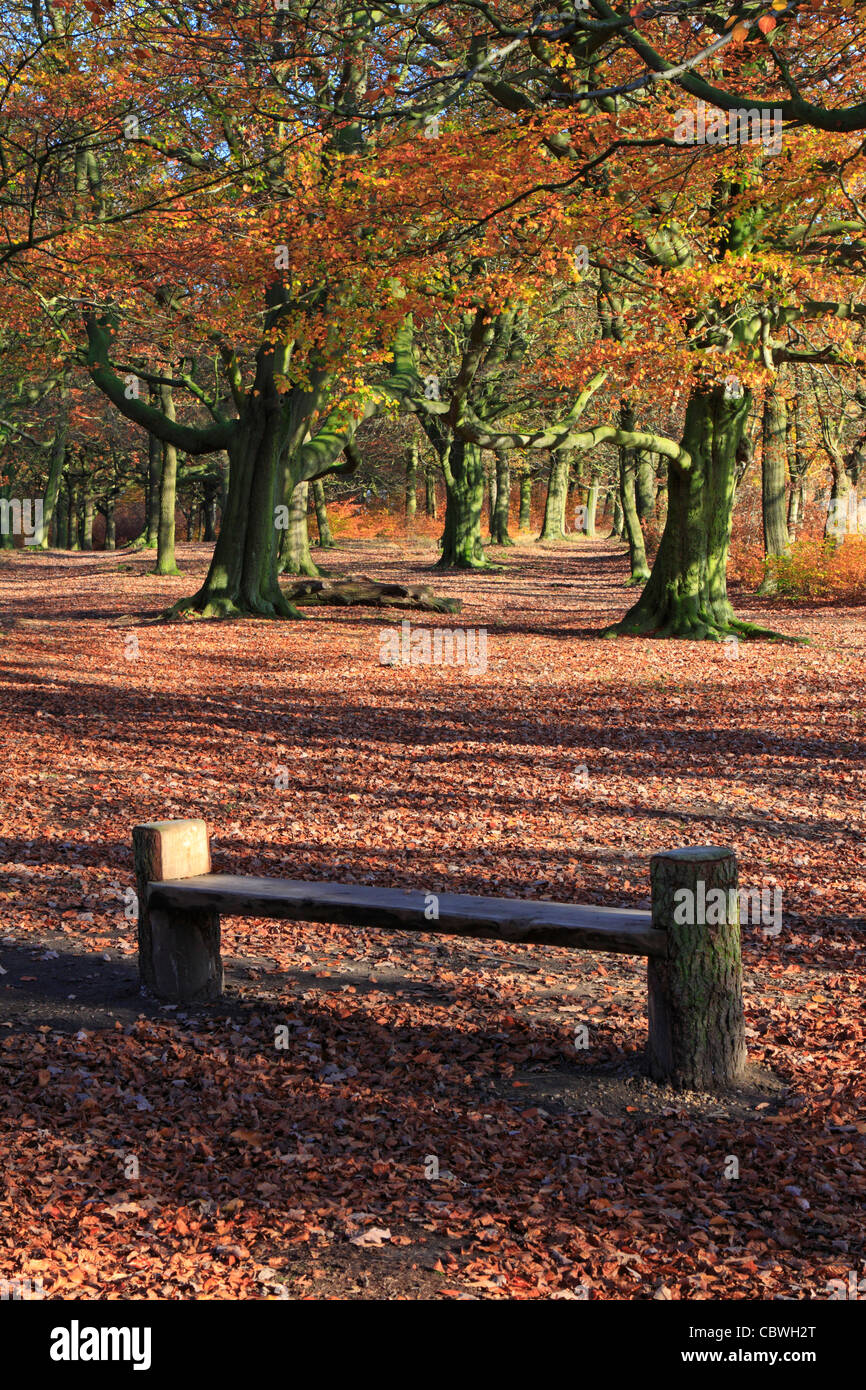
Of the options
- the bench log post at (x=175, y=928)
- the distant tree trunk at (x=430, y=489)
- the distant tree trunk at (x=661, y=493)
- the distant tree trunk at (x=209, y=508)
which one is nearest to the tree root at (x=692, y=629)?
the bench log post at (x=175, y=928)

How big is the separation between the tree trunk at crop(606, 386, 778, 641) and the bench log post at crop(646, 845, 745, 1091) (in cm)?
1461

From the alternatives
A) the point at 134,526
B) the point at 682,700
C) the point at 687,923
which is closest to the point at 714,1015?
the point at 687,923

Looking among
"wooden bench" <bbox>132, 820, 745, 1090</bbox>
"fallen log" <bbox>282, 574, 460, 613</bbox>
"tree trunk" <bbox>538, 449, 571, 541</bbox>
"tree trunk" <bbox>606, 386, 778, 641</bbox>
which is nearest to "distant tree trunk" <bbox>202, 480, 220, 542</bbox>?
"tree trunk" <bbox>538, 449, 571, 541</bbox>

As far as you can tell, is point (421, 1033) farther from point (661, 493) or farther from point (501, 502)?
point (661, 493)

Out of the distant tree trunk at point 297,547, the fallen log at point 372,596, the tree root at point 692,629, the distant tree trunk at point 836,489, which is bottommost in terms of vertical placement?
the tree root at point 692,629

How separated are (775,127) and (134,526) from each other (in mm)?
61338

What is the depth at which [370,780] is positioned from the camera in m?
10.2

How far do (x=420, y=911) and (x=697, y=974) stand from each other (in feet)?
3.67

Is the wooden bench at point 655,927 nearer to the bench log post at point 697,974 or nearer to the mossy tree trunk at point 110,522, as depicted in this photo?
the bench log post at point 697,974

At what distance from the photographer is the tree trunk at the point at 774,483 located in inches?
1035

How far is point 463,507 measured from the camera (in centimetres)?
3512

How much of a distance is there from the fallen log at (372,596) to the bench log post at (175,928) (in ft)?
59.9

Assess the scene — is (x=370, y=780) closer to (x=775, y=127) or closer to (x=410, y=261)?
(x=410, y=261)

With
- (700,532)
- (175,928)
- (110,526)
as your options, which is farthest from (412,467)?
(175,928)
